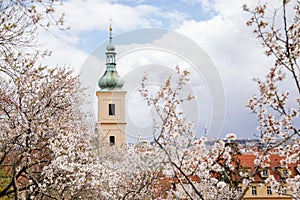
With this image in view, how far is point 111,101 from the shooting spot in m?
45.7

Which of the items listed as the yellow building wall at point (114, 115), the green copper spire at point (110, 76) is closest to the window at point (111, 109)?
the yellow building wall at point (114, 115)

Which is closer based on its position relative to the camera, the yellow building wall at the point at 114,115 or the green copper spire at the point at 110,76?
the yellow building wall at the point at 114,115

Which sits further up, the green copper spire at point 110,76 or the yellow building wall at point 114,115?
the green copper spire at point 110,76

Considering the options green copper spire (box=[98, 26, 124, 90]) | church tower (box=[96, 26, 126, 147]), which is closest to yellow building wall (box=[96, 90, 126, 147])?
church tower (box=[96, 26, 126, 147])

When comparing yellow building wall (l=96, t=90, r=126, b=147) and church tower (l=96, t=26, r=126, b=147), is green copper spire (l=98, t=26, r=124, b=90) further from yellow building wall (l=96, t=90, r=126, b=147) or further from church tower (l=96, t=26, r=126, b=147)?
yellow building wall (l=96, t=90, r=126, b=147)

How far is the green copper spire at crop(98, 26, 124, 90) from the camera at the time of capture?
46812 mm

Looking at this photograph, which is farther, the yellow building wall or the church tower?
the church tower

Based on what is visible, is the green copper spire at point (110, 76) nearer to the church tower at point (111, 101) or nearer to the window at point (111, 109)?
the church tower at point (111, 101)

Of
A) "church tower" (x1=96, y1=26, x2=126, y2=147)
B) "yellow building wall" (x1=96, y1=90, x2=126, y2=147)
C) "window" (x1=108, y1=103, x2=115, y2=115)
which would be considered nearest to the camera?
"yellow building wall" (x1=96, y1=90, x2=126, y2=147)

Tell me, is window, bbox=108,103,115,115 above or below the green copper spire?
below

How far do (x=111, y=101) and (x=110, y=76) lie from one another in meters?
3.15

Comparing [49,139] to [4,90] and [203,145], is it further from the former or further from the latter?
[203,145]

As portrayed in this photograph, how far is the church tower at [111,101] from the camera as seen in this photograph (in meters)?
43.5

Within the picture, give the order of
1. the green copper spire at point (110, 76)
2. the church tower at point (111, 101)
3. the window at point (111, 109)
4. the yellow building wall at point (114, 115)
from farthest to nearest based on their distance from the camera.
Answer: the green copper spire at point (110, 76)
the window at point (111, 109)
the church tower at point (111, 101)
the yellow building wall at point (114, 115)
